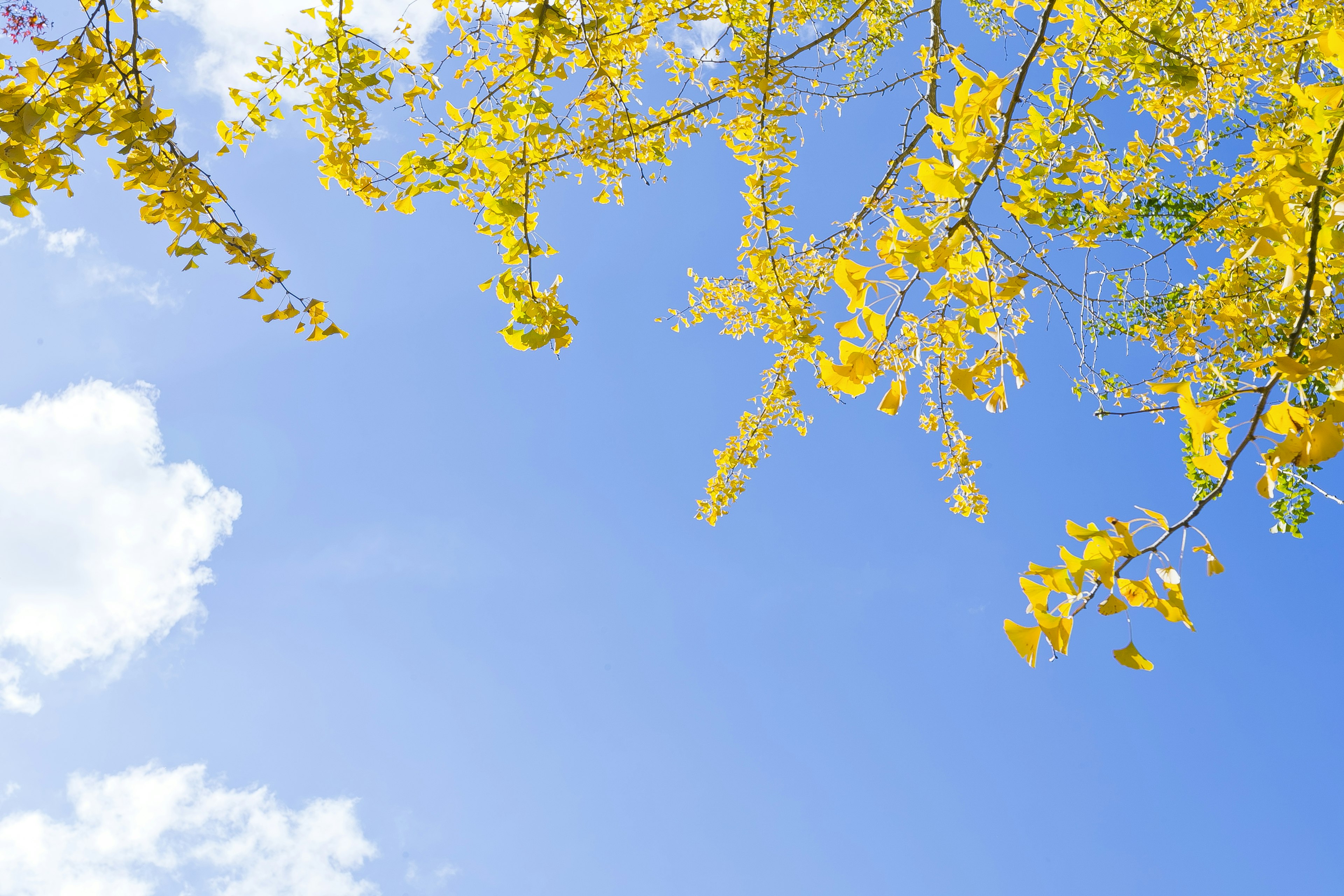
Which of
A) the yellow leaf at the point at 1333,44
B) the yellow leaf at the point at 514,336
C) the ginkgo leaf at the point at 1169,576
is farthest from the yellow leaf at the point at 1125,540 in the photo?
the yellow leaf at the point at 514,336

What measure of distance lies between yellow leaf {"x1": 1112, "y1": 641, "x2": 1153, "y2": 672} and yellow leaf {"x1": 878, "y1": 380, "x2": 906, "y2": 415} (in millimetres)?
394

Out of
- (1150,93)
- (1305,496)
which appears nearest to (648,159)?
(1150,93)

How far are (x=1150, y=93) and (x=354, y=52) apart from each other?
3542 millimetres

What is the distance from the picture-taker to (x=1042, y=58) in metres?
2.70

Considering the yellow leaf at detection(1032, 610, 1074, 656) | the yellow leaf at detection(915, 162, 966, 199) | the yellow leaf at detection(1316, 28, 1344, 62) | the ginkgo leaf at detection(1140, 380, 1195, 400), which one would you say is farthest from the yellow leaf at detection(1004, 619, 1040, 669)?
the yellow leaf at detection(1316, 28, 1344, 62)

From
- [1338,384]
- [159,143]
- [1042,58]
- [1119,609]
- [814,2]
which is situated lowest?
[1119,609]

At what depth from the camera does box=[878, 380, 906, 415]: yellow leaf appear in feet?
3.08

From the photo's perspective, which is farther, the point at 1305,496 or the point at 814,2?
the point at 1305,496

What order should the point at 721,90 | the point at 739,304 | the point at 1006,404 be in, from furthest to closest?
the point at 739,304 < the point at 721,90 < the point at 1006,404

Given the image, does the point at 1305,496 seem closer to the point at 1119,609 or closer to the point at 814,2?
the point at 814,2

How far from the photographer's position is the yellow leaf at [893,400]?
0.94m

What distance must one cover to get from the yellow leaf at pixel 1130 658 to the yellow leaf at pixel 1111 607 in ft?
0.17

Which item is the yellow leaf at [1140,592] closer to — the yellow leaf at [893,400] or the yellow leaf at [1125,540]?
the yellow leaf at [1125,540]

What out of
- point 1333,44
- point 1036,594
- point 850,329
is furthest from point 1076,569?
point 1333,44
